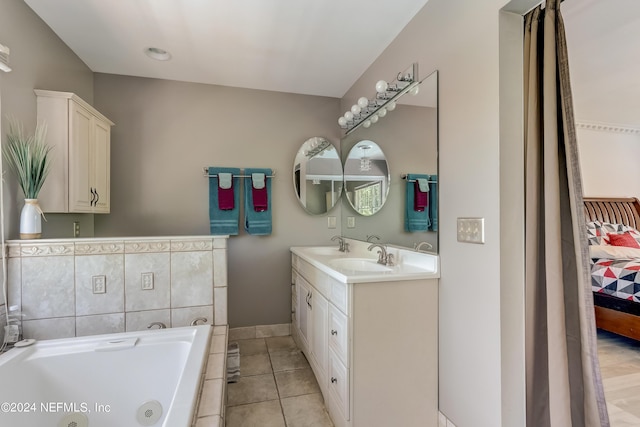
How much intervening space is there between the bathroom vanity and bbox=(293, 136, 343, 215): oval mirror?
54.0 inches

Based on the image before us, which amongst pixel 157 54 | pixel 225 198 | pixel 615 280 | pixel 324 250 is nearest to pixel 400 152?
pixel 324 250

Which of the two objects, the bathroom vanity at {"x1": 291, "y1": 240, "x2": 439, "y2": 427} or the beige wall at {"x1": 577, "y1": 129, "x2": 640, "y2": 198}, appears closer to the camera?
the bathroom vanity at {"x1": 291, "y1": 240, "x2": 439, "y2": 427}

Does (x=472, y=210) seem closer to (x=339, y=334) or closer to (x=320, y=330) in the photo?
(x=339, y=334)

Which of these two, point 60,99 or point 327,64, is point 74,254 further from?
point 327,64

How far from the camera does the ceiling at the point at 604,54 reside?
174 cm

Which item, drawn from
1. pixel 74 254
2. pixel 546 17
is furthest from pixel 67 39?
pixel 546 17

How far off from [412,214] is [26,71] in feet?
8.55

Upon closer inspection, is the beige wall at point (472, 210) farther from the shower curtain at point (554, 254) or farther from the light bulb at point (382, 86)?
the light bulb at point (382, 86)

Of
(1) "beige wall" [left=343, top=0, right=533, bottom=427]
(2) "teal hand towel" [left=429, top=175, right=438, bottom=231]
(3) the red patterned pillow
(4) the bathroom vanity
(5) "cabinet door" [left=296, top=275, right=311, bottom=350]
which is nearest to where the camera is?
(1) "beige wall" [left=343, top=0, right=533, bottom=427]

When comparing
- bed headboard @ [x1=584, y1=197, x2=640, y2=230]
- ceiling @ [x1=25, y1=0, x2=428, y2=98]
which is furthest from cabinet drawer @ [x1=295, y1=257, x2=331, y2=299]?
bed headboard @ [x1=584, y1=197, x2=640, y2=230]

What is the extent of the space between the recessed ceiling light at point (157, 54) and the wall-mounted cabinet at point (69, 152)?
24.5 inches

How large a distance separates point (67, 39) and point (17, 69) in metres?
0.57

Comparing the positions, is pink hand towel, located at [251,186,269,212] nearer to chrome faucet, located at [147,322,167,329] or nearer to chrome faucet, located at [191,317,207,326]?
chrome faucet, located at [191,317,207,326]

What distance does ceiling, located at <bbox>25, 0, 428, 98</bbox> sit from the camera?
5.88ft
